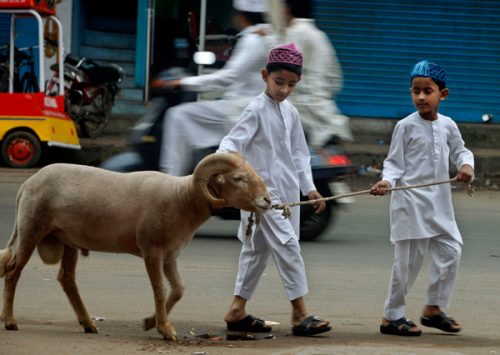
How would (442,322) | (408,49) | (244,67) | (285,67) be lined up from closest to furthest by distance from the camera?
(285,67) < (442,322) < (244,67) < (408,49)

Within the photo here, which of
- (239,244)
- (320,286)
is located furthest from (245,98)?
(320,286)

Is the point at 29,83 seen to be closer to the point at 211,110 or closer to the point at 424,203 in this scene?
the point at 211,110

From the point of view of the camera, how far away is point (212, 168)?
629cm

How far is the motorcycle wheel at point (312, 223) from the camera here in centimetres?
1101

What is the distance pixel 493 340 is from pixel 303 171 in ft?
5.10

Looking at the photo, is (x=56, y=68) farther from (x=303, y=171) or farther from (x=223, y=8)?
(x=303, y=171)

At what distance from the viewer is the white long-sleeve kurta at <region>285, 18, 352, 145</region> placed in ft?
34.8

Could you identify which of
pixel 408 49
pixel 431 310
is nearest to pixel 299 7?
pixel 431 310

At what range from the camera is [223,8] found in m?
20.1

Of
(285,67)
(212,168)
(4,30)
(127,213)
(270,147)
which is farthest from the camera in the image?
(4,30)

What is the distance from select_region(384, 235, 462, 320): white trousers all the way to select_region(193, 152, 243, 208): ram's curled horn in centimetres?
129

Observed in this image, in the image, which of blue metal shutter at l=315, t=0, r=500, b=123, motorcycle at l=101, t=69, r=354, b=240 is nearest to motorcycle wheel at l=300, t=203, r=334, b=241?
motorcycle at l=101, t=69, r=354, b=240

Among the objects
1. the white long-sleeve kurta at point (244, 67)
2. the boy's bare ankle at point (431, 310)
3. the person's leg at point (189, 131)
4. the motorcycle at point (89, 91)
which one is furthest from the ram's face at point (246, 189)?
the motorcycle at point (89, 91)

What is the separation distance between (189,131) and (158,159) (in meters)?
0.44
